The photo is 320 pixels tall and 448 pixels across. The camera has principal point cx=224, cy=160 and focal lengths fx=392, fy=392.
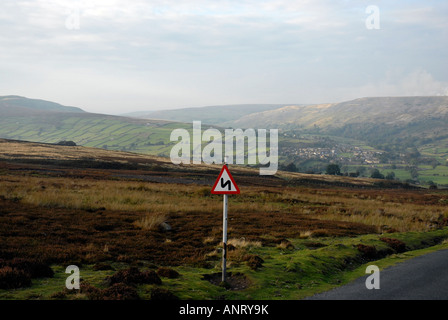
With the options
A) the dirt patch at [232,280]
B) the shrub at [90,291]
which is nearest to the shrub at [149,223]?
the dirt patch at [232,280]

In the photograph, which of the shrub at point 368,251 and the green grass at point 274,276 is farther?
the shrub at point 368,251

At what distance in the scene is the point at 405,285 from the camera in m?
11.0

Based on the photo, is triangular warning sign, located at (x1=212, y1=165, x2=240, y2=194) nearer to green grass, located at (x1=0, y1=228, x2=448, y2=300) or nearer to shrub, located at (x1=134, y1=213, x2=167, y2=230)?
green grass, located at (x1=0, y1=228, x2=448, y2=300)

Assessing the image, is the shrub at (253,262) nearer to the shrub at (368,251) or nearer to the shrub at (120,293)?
the shrub at (120,293)

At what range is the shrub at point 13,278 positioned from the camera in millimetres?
9281

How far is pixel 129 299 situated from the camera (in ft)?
28.1

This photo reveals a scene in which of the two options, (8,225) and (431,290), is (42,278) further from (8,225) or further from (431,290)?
(431,290)

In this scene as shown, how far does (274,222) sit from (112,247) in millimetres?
12790

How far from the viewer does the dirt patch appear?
11.1 m

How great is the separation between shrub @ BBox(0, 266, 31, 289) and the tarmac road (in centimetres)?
712

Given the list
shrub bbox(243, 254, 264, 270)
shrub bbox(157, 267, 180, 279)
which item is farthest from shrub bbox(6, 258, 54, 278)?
shrub bbox(243, 254, 264, 270)

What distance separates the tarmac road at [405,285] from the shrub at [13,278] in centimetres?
712

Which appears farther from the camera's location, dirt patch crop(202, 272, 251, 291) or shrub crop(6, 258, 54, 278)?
dirt patch crop(202, 272, 251, 291)
